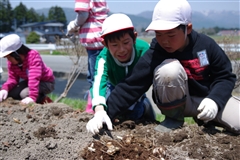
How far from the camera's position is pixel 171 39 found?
219cm

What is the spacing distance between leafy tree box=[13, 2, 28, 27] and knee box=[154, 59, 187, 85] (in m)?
71.3

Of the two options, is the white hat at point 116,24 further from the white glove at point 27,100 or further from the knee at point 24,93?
the knee at point 24,93

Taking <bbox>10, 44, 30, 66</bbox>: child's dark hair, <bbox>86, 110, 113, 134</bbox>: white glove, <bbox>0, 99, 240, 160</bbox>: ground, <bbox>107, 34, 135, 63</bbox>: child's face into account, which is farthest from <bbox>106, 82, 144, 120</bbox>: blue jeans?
<bbox>10, 44, 30, 66</bbox>: child's dark hair

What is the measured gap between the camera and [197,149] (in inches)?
78.1

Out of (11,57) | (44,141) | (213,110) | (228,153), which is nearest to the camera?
(228,153)

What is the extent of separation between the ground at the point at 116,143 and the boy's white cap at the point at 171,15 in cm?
75

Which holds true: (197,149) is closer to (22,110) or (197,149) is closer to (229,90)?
(229,90)

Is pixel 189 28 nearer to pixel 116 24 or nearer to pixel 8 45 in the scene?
pixel 116 24

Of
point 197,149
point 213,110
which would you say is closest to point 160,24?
point 213,110

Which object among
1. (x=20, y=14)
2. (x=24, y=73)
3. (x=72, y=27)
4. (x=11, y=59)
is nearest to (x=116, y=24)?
(x=72, y=27)

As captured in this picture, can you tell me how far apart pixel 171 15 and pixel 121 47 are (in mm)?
461

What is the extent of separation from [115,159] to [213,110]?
2.38ft

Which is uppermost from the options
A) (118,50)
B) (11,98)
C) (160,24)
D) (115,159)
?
(160,24)

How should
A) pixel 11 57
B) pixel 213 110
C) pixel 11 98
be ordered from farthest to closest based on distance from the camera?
pixel 11 98 < pixel 11 57 < pixel 213 110
